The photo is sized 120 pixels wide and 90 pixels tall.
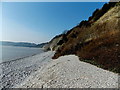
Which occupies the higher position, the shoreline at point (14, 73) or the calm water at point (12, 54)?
the calm water at point (12, 54)

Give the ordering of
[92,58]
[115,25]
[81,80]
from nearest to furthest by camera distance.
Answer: [81,80] → [92,58] → [115,25]

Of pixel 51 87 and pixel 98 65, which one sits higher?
pixel 98 65

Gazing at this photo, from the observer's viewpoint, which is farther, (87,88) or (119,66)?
(119,66)

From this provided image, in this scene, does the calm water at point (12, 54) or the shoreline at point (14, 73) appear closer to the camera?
the shoreline at point (14, 73)

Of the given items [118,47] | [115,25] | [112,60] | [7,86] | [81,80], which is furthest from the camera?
[115,25]

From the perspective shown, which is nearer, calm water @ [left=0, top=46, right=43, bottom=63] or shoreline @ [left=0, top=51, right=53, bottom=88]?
shoreline @ [left=0, top=51, right=53, bottom=88]

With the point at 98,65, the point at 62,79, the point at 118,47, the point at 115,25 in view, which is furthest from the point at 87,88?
the point at 115,25

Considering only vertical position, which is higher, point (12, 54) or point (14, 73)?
point (12, 54)

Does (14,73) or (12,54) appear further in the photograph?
(12,54)

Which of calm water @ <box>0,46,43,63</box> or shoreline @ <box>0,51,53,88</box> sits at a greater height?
calm water @ <box>0,46,43,63</box>

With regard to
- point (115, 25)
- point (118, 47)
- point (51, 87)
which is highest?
point (115, 25)

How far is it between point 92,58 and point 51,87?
7.72 m

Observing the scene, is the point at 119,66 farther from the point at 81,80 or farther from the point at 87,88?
the point at 87,88

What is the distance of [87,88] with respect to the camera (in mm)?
6051
